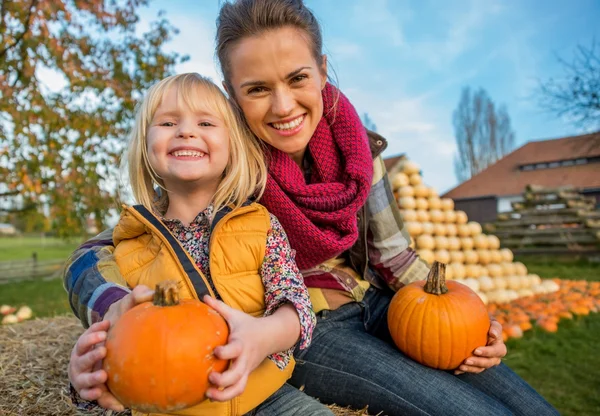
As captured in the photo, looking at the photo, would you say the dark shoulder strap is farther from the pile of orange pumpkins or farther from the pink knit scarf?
the pile of orange pumpkins

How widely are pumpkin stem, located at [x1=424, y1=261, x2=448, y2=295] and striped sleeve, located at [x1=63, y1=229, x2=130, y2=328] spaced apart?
1.27 m

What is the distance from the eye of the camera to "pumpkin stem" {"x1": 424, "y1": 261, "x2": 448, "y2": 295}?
1981 mm

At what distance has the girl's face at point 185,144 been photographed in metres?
1.69

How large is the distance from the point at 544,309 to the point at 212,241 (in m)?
5.57

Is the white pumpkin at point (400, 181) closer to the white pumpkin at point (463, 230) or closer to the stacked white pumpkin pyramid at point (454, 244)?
the stacked white pumpkin pyramid at point (454, 244)

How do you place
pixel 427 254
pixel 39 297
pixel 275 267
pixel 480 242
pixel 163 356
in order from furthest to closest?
pixel 39 297
pixel 480 242
pixel 427 254
pixel 275 267
pixel 163 356

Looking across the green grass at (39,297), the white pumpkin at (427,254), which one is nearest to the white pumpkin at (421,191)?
the white pumpkin at (427,254)

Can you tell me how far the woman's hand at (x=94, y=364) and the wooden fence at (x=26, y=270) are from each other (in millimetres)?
13873

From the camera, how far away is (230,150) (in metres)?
1.87

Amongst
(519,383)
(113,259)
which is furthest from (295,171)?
(519,383)

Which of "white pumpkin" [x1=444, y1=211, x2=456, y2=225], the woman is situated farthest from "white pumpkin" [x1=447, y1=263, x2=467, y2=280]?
the woman

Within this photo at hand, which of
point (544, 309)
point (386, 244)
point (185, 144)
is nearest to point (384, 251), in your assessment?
point (386, 244)

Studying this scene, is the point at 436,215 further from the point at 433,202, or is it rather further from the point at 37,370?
the point at 37,370

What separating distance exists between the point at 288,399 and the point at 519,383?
1.10 m
